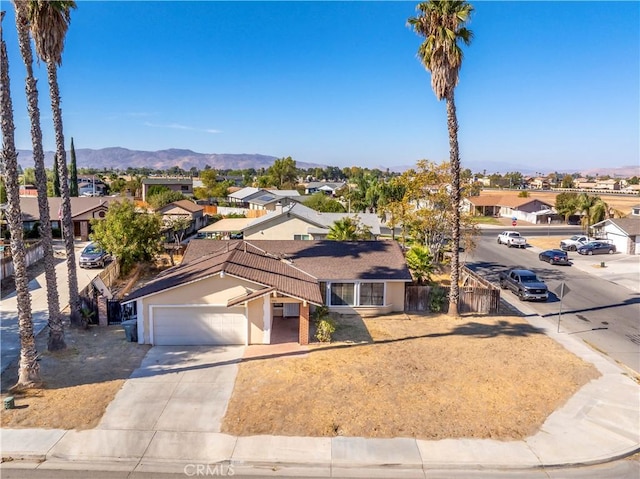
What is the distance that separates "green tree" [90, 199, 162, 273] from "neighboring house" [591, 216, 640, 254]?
44184 millimetres

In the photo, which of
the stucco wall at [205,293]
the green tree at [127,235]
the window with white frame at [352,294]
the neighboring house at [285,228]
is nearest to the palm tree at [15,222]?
the stucco wall at [205,293]

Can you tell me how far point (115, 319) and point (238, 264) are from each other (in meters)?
6.91

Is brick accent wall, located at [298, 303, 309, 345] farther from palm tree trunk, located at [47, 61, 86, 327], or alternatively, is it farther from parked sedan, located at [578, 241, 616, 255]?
parked sedan, located at [578, 241, 616, 255]

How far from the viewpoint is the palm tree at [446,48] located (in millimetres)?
22641

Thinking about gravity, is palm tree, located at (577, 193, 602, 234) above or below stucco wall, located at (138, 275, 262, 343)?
above

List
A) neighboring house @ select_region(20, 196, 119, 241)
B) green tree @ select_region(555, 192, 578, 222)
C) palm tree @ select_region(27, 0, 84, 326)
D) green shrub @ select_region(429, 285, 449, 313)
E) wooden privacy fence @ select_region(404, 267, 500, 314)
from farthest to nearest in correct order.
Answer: green tree @ select_region(555, 192, 578, 222) < neighboring house @ select_region(20, 196, 119, 241) < green shrub @ select_region(429, 285, 449, 313) < wooden privacy fence @ select_region(404, 267, 500, 314) < palm tree @ select_region(27, 0, 84, 326)

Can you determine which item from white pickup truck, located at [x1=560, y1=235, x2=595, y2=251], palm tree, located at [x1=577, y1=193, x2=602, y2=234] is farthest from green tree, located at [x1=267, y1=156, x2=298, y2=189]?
white pickup truck, located at [x1=560, y1=235, x2=595, y2=251]

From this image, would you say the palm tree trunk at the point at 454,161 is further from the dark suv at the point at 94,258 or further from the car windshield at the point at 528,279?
the dark suv at the point at 94,258

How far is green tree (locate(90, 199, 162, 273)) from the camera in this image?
32.3 m

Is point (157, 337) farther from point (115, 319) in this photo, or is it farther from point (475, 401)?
point (475, 401)

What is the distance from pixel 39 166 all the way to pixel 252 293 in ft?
31.3

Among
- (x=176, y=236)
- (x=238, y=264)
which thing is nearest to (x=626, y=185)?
(x=176, y=236)
